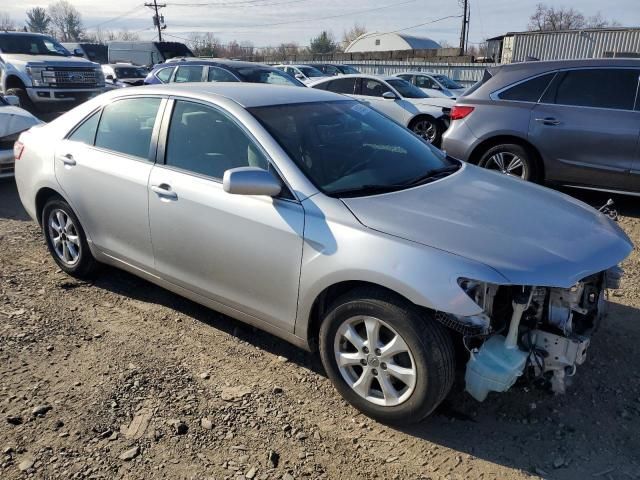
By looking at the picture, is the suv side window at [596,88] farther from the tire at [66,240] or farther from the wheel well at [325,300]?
the tire at [66,240]

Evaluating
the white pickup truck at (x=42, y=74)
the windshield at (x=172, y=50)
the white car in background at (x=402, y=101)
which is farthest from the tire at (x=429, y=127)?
the windshield at (x=172, y=50)

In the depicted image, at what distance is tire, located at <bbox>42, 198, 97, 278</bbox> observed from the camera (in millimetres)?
4266

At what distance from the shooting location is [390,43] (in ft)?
191

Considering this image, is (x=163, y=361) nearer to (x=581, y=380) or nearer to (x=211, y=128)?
(x=211, y=128)

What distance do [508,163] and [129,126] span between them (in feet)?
15.4

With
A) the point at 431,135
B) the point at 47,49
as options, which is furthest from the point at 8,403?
the point at 47,49

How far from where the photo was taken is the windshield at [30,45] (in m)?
13.4

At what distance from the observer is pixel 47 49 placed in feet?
45.9

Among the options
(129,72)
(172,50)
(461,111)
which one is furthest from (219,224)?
(172,50)

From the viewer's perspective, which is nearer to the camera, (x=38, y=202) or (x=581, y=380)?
(x=581, y=380)

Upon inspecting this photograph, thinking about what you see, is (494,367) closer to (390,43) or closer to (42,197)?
(42,197)

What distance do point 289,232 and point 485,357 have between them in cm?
117

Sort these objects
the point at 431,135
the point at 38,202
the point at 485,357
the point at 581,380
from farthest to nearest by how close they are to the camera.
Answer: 1. the point at 431,135
2. the point at 38,202
3. the point at 581,380
4. the point at 485,357

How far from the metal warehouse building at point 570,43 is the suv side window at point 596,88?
2175cm
